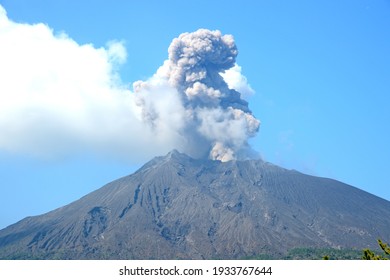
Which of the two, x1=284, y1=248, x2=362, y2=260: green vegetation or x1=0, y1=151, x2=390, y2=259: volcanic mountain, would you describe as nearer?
x1=284, y1=248, x2=362, y2=260: green vegetation

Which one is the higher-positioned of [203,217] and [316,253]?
[203,217]

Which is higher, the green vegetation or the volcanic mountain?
the volcanic mountain

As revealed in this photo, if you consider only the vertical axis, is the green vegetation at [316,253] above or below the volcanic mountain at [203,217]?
below

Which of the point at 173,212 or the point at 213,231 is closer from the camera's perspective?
the point at 213,231

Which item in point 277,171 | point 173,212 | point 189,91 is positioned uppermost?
point 189,91

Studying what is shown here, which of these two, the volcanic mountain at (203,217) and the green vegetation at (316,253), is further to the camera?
the volcanic mountain at (203,217)

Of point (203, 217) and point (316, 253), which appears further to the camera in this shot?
point (203, 217)
